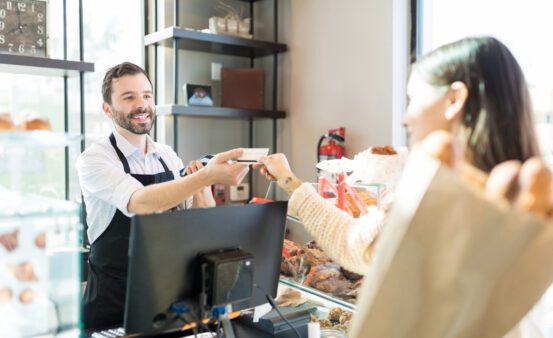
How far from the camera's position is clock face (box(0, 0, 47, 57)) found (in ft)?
9.04

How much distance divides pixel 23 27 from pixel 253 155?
1854 mm

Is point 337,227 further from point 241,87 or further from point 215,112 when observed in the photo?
point 241,87

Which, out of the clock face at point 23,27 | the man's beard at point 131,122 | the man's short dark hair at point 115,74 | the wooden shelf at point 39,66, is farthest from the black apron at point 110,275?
the clock face at point 23,27

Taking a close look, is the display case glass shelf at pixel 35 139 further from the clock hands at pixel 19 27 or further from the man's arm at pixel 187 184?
the clock hands at pixel 19 27

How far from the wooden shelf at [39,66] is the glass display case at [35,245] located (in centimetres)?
187

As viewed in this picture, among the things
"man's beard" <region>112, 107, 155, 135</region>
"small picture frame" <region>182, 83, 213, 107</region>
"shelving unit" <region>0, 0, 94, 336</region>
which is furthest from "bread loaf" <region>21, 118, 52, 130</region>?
"small picture frame" <region>182, 83, 213, 107</region>

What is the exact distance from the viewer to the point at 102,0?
11.4 ft

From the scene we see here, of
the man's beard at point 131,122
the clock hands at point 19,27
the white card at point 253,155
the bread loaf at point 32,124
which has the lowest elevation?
the white card at point 253,155

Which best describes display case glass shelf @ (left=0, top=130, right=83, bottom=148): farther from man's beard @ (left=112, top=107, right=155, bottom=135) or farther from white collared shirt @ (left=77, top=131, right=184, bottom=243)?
man's beard @ (left=112, top=107, right=155, bottom=135)

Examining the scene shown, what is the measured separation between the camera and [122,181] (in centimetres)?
196

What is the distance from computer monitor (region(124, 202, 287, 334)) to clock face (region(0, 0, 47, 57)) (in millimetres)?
2114

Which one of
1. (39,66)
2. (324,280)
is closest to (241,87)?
(39,66)

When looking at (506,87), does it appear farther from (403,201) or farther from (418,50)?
(418,50)

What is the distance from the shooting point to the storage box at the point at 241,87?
373 cm
